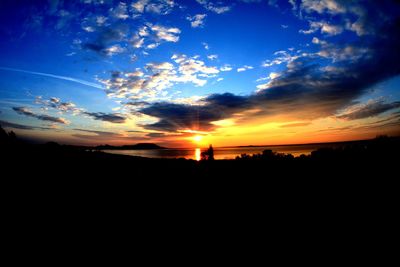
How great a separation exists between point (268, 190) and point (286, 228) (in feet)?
8.39

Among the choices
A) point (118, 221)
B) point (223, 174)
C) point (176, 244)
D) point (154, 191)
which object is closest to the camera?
point (176, 244)

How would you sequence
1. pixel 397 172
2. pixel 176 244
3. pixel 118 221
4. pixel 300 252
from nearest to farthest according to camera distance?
pixel 300 252 → pixel 176 244 → pixel 118 221 → pixel 397 172

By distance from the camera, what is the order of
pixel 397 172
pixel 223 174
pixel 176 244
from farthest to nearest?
1. pixel 223 174
2. pixel 397 172
3. pixel 176 244

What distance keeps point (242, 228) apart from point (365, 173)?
6.56 m

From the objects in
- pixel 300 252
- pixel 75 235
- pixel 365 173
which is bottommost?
pixel 300 252

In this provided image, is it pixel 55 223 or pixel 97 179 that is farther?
pixel 97 179

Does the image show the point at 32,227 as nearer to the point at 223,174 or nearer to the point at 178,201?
the point at 178,201

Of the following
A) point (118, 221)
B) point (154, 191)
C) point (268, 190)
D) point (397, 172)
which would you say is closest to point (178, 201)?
point (154, 191)

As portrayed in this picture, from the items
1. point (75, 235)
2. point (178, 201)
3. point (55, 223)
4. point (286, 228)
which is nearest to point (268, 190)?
point (286, 228)

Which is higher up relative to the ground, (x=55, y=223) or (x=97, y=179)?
(x=97, y=179)

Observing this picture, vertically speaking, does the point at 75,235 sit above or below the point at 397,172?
below

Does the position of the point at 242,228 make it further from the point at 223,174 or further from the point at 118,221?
the point at 223,174

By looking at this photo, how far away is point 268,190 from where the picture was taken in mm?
7043

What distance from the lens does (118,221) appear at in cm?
470
